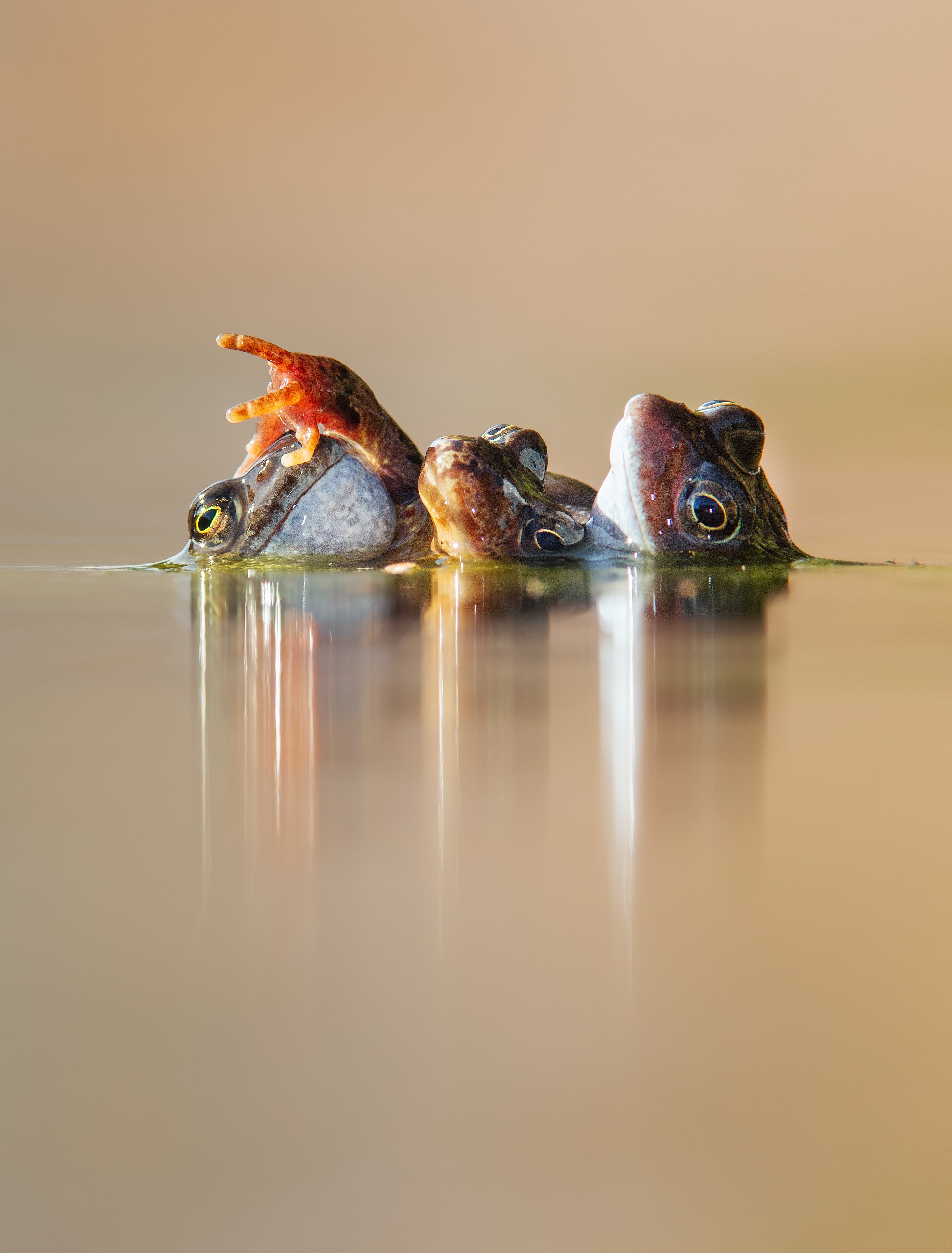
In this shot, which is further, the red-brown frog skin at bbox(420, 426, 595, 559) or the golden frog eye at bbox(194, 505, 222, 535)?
the golden frog eye at bbox(194, 505, 222, 535)

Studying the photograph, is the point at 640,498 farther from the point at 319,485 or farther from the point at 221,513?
the point at 221,513

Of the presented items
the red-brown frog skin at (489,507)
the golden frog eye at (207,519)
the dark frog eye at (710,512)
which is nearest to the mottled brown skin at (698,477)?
the dark frog eye at (710,512)

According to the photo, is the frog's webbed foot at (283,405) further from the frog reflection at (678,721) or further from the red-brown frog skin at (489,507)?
the frog reflection at (678,721)

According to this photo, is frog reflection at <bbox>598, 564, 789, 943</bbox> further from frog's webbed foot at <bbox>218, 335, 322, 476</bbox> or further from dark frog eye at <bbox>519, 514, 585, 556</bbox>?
frog's webbed foot at <bbox>218, 335, 322, 476</bbox>

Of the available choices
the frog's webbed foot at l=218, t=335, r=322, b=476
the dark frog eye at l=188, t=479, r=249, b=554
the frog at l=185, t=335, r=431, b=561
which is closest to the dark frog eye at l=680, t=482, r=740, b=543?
the frog at l=185, t=335, r=431, b=561

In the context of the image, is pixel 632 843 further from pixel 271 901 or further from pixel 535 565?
pixel 535 565

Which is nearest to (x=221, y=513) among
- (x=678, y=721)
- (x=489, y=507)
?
(x=489, y=507)

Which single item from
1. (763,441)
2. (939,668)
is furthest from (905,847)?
(763,441)
